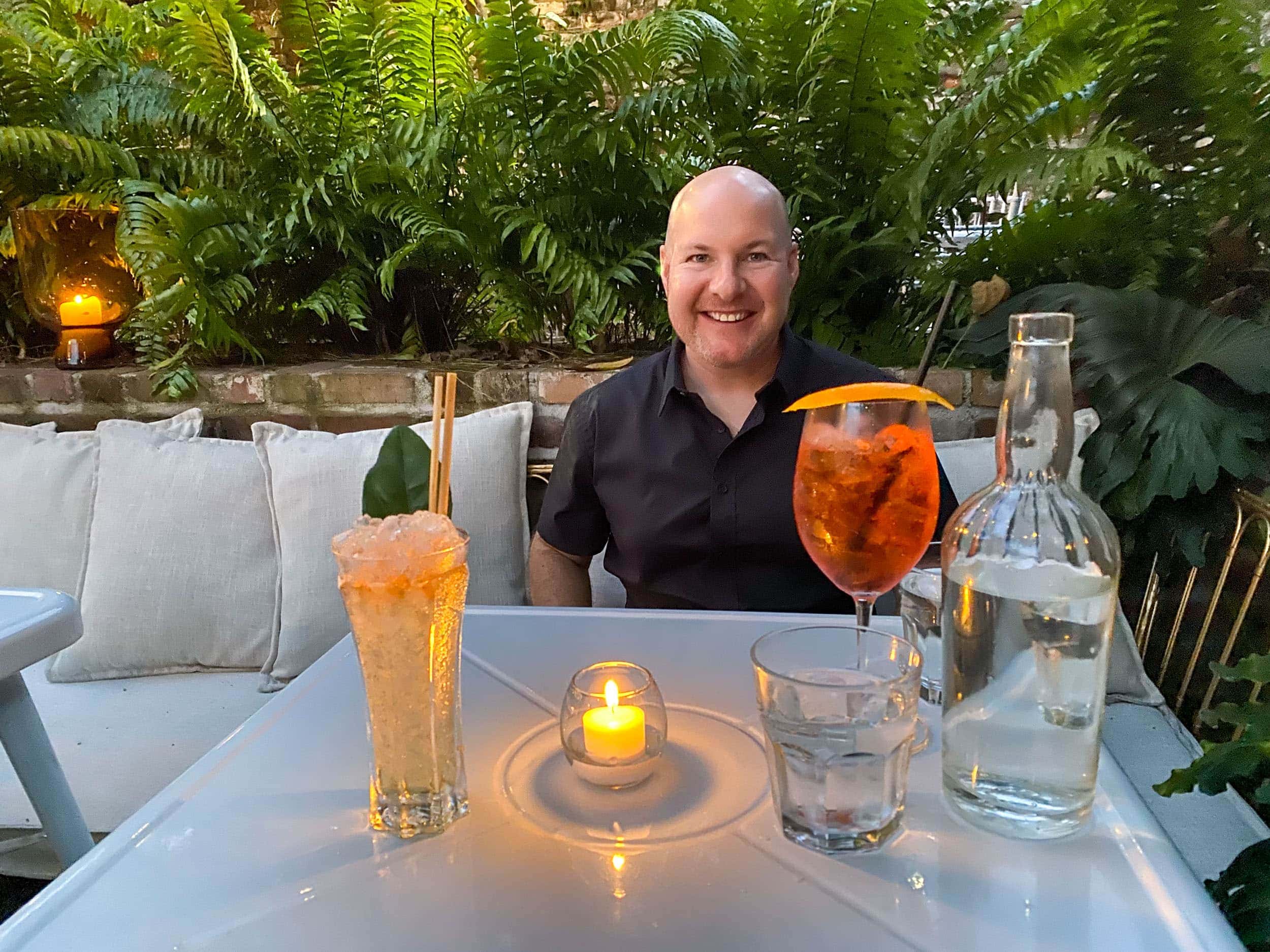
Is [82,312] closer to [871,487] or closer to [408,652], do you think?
[408,652]

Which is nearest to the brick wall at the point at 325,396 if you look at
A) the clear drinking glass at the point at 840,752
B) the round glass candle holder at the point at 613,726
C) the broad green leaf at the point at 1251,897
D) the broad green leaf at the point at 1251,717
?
the broad green leaf at the point at 1251,717

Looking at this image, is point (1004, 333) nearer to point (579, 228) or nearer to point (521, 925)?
point (579, 228)

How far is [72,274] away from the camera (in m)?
2.26

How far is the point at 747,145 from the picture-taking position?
2.02 meters

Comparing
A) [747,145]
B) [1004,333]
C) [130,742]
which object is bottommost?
[130,742]

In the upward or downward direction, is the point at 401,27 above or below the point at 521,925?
above

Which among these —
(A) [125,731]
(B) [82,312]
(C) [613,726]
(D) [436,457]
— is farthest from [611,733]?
(B) [82,312]

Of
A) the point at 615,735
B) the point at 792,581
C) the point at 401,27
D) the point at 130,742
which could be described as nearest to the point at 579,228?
the point at 401,27

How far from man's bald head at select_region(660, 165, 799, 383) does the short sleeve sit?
26 centimetres

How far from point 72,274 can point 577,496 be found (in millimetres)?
1662

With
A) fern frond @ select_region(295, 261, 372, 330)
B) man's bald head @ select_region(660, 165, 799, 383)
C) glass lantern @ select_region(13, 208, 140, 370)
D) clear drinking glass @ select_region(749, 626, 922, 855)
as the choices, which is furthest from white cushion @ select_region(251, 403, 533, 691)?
clear drinking glass @ select_region(749, 626, 922, 855)

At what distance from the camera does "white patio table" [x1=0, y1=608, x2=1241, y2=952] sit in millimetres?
535

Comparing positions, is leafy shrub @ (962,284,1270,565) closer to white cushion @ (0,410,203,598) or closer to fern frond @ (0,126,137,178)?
white cushion @ (0,410,203,598)

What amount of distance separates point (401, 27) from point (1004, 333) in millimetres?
1590
